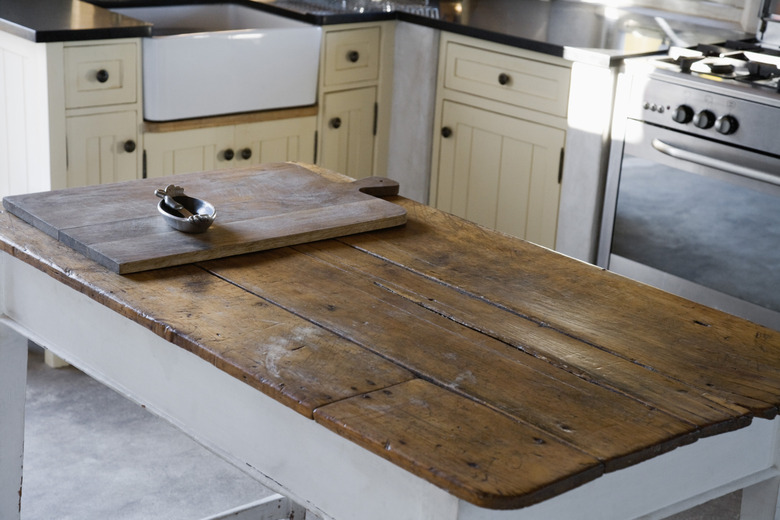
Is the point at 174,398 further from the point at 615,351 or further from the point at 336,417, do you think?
the point at 615,351

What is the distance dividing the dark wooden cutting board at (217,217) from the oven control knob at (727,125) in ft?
3.76

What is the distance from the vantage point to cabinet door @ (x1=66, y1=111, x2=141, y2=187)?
3.03 metres

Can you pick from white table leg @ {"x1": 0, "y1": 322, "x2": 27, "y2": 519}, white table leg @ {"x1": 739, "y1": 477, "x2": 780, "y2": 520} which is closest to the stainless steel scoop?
white table leg @ {"x1": 0, "y1": 322, "x2": 27, "y2": 519}

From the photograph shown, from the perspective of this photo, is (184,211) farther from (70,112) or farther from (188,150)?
(188,150)

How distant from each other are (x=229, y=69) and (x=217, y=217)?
5.11 ft

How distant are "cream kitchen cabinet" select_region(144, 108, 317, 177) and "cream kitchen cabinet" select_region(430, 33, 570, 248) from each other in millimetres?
471

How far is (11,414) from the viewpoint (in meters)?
2.01

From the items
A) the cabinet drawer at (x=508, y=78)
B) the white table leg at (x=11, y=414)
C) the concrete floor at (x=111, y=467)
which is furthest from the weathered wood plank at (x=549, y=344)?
the cabinet drawer at (x=508, y=78)

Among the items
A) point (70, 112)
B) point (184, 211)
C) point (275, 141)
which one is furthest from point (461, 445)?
point (275, 141)

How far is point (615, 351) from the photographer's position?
145cm

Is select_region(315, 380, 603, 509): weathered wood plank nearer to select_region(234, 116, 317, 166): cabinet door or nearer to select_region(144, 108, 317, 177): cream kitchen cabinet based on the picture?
select_region(144, 108, 317, 177): cream kitchen cabinet

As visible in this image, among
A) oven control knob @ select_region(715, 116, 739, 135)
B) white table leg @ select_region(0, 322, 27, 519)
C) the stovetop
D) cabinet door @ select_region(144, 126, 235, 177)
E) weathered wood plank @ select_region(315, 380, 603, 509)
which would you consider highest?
the stovetop

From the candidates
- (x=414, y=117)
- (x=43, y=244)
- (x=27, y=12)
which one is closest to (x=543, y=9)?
(x=414, y=117)

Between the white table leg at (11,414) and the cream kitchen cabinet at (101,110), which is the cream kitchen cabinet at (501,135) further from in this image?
the white table leg at (11,414)
